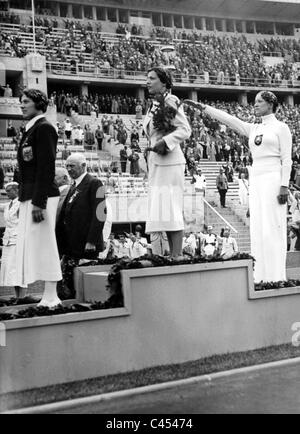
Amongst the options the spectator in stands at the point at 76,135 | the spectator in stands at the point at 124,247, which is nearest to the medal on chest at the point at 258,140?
the spectator in stands at the point at 124,247

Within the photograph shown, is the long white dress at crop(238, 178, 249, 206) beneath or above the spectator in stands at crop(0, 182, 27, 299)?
above

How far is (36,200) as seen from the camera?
5273 mm

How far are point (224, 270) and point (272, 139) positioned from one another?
168 centimetres

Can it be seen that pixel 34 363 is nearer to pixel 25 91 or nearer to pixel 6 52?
pixel 25 91

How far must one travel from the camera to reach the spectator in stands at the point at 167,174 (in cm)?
639

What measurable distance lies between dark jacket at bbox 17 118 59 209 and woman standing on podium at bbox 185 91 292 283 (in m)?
2.15

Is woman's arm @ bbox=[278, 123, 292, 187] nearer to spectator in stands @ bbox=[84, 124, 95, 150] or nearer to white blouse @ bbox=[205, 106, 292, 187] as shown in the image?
white blouse @ bbox=[205, 106, 292, 187]

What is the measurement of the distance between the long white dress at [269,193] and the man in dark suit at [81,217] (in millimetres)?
1413

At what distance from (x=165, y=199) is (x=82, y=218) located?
2.60 ft

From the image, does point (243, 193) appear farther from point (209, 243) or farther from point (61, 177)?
point (61, 177)

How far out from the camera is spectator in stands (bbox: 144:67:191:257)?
21.0 feet

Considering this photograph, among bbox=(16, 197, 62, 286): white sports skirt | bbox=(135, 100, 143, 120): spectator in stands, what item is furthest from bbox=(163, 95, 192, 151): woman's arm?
bbox=(135, 100, 143, 120): spectator in stands
